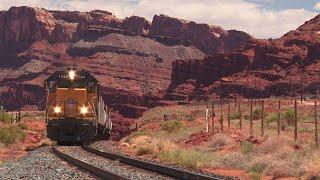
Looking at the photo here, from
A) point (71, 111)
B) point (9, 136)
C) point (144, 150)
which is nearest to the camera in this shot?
point (144, 150)

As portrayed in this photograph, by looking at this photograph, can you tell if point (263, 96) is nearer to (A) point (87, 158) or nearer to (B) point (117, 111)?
(B) point (117, 111)

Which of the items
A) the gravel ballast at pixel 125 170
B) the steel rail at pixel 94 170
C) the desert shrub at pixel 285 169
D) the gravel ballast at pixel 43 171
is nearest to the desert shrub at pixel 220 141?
the gravel ballast at pixel 125 170

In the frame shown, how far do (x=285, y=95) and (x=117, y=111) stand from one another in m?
55.4

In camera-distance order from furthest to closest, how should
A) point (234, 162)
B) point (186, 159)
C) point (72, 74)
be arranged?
point (72, 74) < point (186, 159) < point (234, 162)

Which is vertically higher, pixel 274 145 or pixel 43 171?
pixel 274 145

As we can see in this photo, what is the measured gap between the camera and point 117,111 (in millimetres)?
164750

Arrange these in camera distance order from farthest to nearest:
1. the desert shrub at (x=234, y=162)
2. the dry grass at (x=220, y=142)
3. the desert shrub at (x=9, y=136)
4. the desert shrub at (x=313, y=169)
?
the desert shrub at (x=9, y=136) → the dry grass at (x=220, y=142) → the desert shrub at (x=234, y=162) → the desert shrub at (x=313, y=169)

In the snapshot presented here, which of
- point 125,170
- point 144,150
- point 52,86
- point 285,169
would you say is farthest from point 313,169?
point 52,86

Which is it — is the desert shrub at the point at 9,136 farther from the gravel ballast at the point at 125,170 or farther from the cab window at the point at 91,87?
the gravel ballast at the point at 125,170

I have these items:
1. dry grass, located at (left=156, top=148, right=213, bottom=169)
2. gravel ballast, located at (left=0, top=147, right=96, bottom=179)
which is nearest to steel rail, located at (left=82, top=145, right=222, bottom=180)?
dry grass, located at (left=156, top=148, right=213, bottom=169)

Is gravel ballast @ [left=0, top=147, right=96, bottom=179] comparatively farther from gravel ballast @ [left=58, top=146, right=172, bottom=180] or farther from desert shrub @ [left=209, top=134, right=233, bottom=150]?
desert shrub @ [left=209, top=134, right=233, bottom=150]

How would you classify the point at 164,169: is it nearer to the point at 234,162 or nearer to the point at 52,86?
the point at 234,162

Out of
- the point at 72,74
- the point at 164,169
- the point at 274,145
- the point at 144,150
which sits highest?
the point at 72,74

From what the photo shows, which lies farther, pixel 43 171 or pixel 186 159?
pixel 186 159
